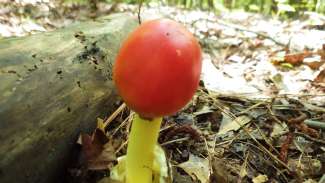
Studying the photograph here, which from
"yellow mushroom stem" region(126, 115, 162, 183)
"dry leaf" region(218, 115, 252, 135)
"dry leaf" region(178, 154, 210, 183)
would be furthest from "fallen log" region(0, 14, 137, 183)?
"dry leaf" region(218, 115, 252, 135)

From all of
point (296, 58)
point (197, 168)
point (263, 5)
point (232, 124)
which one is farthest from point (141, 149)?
point (263, 5)

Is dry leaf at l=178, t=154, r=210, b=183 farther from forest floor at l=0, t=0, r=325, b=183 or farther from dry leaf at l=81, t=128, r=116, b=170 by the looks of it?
dry leaf at l=81, t=128, r=116, b=170

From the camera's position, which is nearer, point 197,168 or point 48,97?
point 48,97

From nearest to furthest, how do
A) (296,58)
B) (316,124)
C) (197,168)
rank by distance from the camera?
(197,168)
(316,124)
(296,58)

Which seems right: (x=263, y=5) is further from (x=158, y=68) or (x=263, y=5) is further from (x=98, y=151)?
(x=158, y=68)

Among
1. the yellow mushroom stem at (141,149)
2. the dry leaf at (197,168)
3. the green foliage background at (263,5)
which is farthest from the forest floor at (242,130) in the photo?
the green foliage background at (263,5)

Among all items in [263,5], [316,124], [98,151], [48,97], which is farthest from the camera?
[263,5]

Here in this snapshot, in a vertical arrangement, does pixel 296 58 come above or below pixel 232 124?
below
